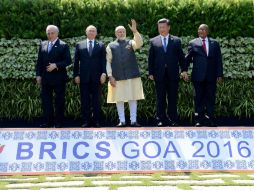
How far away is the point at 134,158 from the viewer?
5988 mm

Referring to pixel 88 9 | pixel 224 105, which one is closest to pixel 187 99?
pixel 224 105

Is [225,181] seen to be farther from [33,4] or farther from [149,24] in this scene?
[33,4]

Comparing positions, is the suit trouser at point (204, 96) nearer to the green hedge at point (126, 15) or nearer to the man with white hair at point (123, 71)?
the man with white hair at point (123, 71)

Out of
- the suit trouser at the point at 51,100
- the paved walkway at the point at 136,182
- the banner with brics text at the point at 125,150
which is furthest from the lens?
the suit trouser at the point at 51,100

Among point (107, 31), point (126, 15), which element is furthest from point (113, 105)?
Answer: point (126, 15)

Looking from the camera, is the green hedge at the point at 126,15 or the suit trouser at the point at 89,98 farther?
the green hedge at the point at 126,15

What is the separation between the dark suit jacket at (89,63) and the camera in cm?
834

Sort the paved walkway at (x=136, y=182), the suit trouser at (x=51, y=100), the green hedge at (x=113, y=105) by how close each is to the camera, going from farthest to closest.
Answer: the green hedge at (x=113, y=105) < the suit trouser at (x=51, y=100) < the paved walkway at (x=136, y=182)

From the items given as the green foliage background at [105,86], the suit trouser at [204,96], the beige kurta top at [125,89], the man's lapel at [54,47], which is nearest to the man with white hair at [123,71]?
the beige kurta top at [125,89]

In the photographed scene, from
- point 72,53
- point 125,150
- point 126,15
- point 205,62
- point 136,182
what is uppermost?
point 126,15

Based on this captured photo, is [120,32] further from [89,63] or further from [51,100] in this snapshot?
[51,100]

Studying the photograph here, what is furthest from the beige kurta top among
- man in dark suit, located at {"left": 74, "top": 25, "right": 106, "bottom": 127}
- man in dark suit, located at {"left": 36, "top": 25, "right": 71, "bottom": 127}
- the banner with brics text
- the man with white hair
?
the banner with brics text

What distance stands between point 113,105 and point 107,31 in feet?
4.68

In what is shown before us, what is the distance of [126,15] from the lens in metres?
9.66
